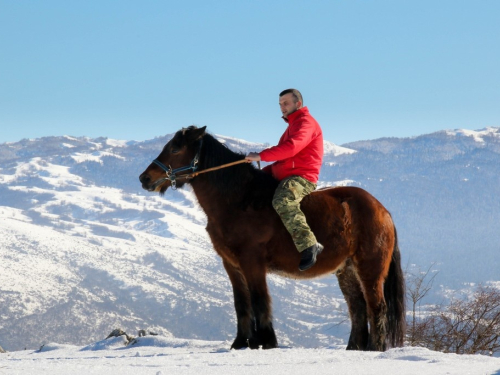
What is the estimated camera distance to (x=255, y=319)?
8.70 metres

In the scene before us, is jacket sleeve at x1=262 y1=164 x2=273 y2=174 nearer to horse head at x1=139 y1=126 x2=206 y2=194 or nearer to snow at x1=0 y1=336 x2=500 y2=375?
horse head at x1=139 y1=126 x2=206 y2=194

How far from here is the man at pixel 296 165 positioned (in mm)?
8398

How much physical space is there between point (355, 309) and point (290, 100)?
3.55 metres

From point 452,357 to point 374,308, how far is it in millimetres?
3073

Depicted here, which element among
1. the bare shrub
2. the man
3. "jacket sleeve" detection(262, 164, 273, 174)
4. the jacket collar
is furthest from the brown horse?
the bare shrub

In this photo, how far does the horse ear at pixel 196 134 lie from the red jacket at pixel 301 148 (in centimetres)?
104

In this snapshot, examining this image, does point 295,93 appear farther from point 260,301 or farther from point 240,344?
point 240,344

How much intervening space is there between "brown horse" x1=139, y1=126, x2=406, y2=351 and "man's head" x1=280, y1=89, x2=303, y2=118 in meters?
1.06

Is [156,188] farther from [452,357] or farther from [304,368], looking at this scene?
[452,357]

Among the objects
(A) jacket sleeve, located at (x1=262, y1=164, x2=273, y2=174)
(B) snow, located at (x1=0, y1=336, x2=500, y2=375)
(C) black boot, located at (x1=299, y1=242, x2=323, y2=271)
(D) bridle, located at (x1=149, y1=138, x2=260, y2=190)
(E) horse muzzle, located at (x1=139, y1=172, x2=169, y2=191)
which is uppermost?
Result: (A) jacket sleeve, located at (x1=262, y1=164, x2=273, y2=174)

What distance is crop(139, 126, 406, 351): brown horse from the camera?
8.61 m

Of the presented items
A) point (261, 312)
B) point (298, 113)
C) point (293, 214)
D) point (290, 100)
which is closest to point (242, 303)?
point (261, 312)

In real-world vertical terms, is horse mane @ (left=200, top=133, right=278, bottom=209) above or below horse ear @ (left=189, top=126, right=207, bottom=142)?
below

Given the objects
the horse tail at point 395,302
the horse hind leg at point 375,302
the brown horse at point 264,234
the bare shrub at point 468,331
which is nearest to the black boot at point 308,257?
the brown horse at point 264,234
